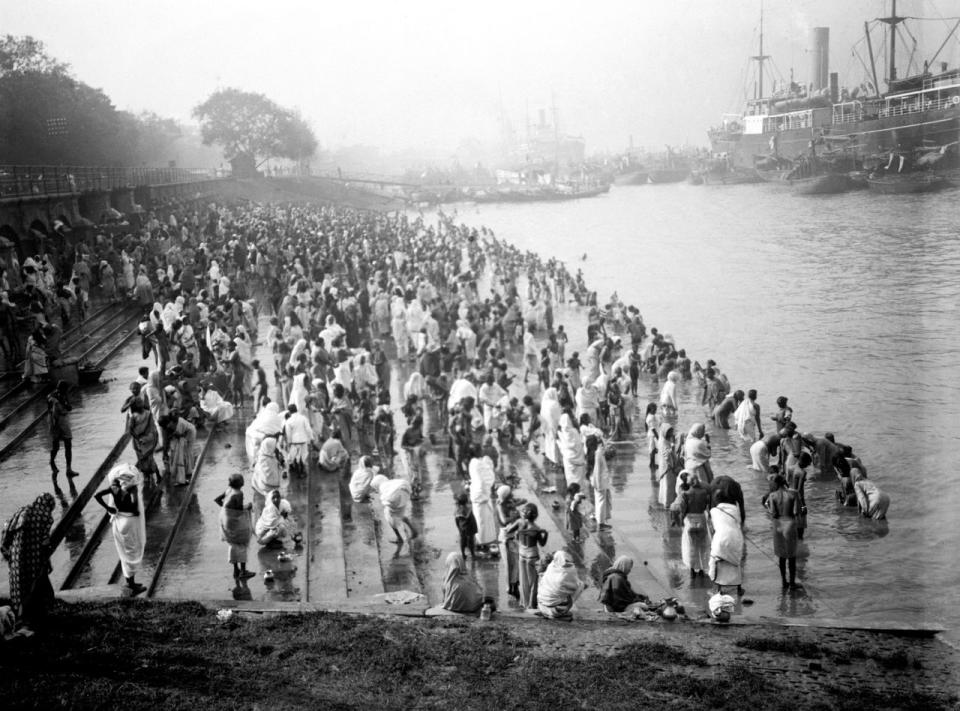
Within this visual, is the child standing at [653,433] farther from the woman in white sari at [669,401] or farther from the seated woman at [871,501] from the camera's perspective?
the seated woman at [871,501]

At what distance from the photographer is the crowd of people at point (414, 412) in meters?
8.68

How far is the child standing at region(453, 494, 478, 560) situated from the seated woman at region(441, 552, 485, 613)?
1471 millimetres

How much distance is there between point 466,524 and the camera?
942 cm

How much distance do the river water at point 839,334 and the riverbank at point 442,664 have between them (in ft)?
6.75

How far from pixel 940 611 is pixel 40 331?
12.2 meters

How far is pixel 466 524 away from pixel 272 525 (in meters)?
1.90

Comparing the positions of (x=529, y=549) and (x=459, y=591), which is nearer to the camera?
(x=459, y=591)

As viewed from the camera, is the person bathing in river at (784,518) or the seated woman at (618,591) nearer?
the seated woman at (618,591)

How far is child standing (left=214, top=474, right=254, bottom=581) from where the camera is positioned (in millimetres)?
8258

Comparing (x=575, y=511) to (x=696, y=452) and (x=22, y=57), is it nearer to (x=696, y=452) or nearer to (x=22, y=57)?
(x=696, y=452)

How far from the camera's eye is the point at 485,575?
925 cm

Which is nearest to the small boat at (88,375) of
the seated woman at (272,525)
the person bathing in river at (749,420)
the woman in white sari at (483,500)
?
the seated woman at (272,525)

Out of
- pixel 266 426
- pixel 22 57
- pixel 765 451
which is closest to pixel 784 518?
pixel 765 451

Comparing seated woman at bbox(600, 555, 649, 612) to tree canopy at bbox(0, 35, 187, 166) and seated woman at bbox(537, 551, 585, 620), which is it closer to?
seated woman at bbox(537, 551, 585, 620)
